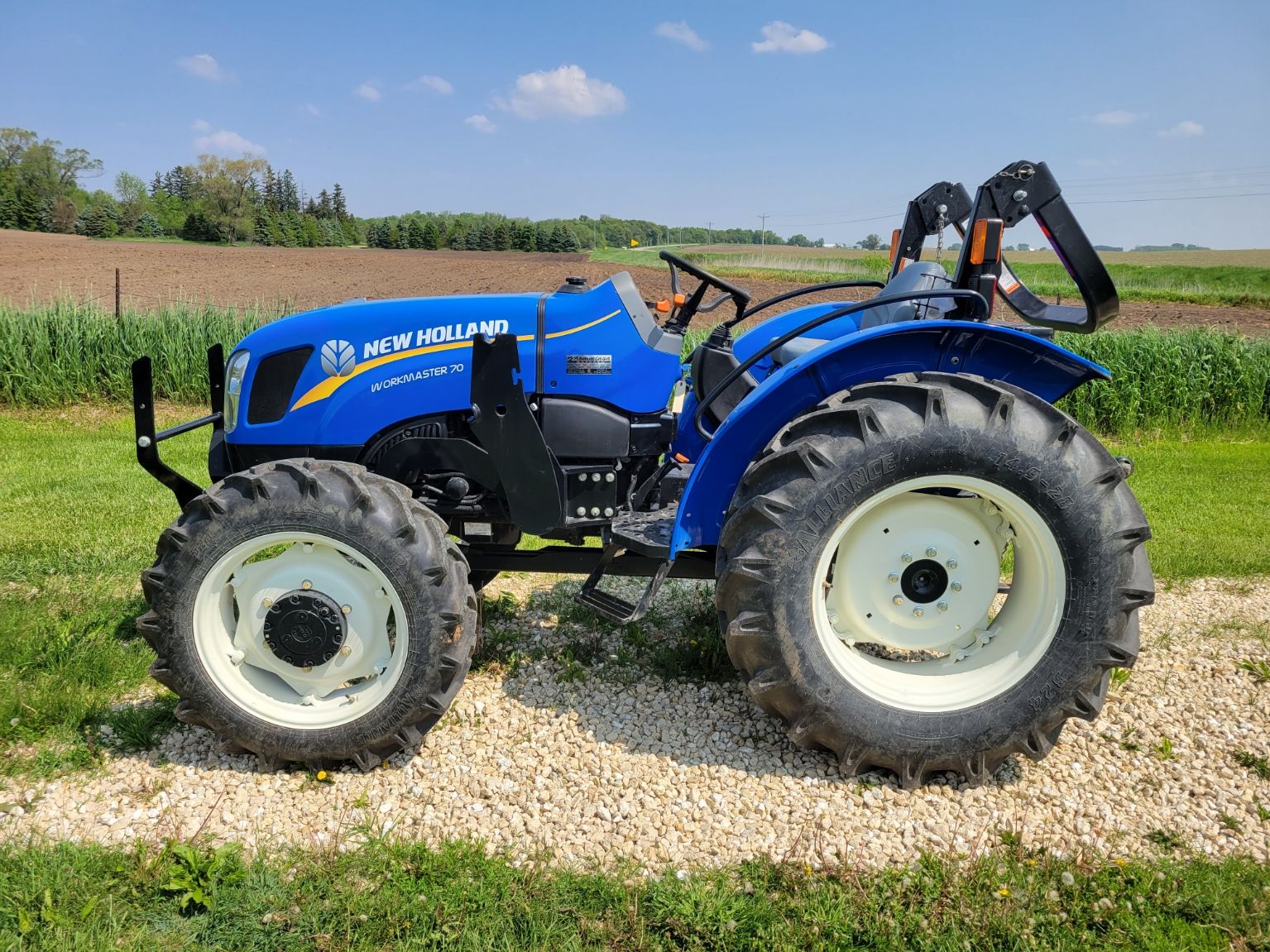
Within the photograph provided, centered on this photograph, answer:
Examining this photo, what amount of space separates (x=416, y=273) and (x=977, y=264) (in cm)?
2775

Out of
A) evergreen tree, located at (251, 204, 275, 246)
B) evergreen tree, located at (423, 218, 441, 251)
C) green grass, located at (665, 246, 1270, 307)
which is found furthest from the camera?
evergreen tree, located at (251, 204, 275, 246)

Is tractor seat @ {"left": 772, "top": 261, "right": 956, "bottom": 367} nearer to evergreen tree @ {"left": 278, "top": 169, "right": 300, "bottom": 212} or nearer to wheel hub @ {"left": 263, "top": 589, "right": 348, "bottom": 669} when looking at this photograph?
wheel hub @ {"left": 263, "top": 589, "right": 348, "bottom": 669}

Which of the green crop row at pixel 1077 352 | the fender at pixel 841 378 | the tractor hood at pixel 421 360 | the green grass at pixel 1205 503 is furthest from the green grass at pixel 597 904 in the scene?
the green crop row at pixel 1077 352

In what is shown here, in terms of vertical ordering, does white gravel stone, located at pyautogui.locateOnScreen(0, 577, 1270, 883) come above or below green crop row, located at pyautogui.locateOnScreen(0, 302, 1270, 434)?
below

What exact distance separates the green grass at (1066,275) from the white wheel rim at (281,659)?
2224cm

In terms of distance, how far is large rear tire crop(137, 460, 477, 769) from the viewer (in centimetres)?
281

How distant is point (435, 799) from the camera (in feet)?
9.32

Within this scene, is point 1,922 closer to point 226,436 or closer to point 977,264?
point 226,436

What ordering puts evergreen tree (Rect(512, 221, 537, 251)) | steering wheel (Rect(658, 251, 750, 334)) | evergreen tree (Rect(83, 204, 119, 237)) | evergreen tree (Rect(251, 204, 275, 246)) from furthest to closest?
evergreen tree (Rect(251, 204, 275, 246)) → evergreen tree (Rect(83, 204, 119, 237)) → evergreen tree (Rect(512, 221, 537, 251)) → steering wheel (Rect(658, 251, 750, 334))

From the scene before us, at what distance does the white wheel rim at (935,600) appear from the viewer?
9.55ft

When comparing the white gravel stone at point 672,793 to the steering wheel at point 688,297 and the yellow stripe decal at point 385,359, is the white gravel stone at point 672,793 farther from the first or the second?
the steering wheel at point 688,297

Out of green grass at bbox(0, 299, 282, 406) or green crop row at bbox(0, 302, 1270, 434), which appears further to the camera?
green grass at bbox(0, 299, 282, 406)

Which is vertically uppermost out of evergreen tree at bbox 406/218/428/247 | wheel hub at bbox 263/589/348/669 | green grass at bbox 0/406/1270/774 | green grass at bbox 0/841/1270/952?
evergreen tree at bbox 406/218/428/247

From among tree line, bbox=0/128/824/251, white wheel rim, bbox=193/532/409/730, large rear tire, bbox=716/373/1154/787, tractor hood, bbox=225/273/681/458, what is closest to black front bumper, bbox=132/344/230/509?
tractor hood, bbox=225/273/681/458
